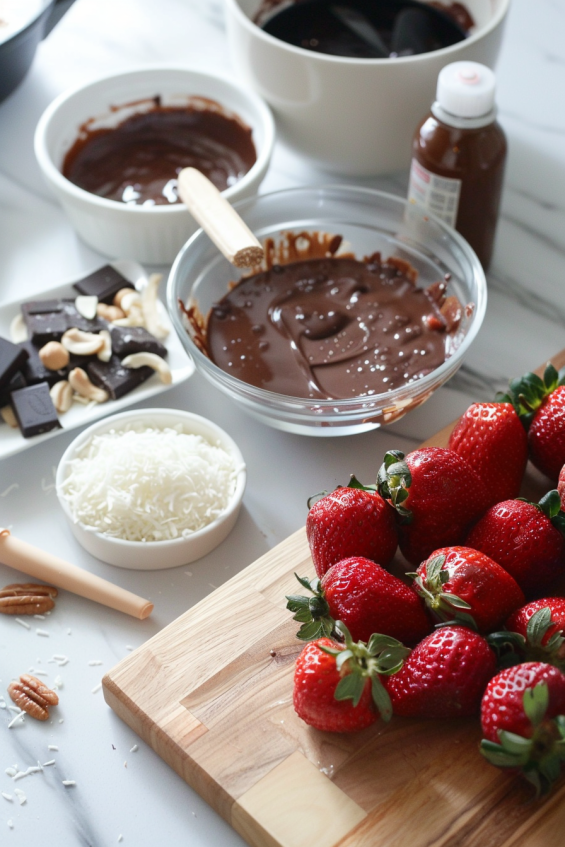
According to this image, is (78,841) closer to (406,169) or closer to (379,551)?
(379,551)

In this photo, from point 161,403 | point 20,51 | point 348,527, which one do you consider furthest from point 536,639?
point 20,51

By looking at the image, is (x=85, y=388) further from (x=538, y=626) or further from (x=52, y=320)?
Answer: (x=538, y=626)

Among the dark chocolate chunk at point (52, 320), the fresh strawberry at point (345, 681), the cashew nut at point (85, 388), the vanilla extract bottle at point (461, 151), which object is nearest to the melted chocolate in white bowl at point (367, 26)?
the vanilla extract bottle at point (461, 151)

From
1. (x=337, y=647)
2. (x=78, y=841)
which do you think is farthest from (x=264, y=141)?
(x=78, y=841)

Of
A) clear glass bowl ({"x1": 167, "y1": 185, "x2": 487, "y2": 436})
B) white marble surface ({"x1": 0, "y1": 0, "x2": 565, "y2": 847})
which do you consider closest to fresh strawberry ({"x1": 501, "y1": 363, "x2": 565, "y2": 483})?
clear glass bowl ({"x1": 167, "y1": 185, "x2": 487, "y2": 436})

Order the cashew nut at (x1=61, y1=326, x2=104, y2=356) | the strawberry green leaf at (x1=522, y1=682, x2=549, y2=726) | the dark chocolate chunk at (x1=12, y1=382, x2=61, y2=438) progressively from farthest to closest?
the cashew nut at (x1=61, y1=326, x2=104, y2=356) → the dark chocolate chunk at (x1=12, y1=382, x2=61, y2=438) → the strawberry green leaf at (x1=522, y1=682, x2=549, y2=726)

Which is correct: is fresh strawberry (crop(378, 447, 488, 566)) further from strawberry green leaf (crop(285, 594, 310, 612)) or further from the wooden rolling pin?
the wooden rolling pin

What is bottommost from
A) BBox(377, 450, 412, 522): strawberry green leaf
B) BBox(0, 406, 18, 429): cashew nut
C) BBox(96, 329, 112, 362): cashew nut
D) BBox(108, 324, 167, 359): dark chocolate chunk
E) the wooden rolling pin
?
the wooden rolling pin
